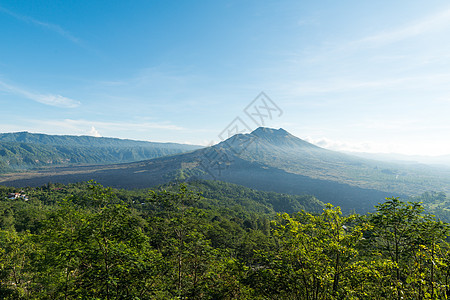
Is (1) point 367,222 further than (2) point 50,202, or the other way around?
(2) point 50,202

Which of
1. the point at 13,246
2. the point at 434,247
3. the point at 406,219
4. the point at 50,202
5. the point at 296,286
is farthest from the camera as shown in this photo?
the point at 50,202

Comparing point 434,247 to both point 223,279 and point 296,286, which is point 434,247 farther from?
point 223,279

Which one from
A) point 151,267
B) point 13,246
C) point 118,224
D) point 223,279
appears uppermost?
point 118,224

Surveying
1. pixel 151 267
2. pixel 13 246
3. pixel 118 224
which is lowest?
pixel 13 246

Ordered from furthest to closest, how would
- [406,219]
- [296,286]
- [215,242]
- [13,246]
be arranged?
1. [215,242]
2. [13,246]
3. [296,286]
4. [406,219]

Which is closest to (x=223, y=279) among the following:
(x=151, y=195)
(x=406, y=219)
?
(x=151, y=195)

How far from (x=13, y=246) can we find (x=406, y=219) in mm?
25010

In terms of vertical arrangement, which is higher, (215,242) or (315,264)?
(315,264)

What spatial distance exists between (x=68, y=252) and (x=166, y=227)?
3864 millimetres

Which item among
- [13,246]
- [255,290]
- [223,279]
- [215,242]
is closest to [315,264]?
[255,290]

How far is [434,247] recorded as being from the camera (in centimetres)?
559

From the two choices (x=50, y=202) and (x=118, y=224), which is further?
(x=50, y=202)

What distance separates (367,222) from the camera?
7.53m

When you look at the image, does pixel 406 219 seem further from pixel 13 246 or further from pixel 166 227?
pixel 13 246
